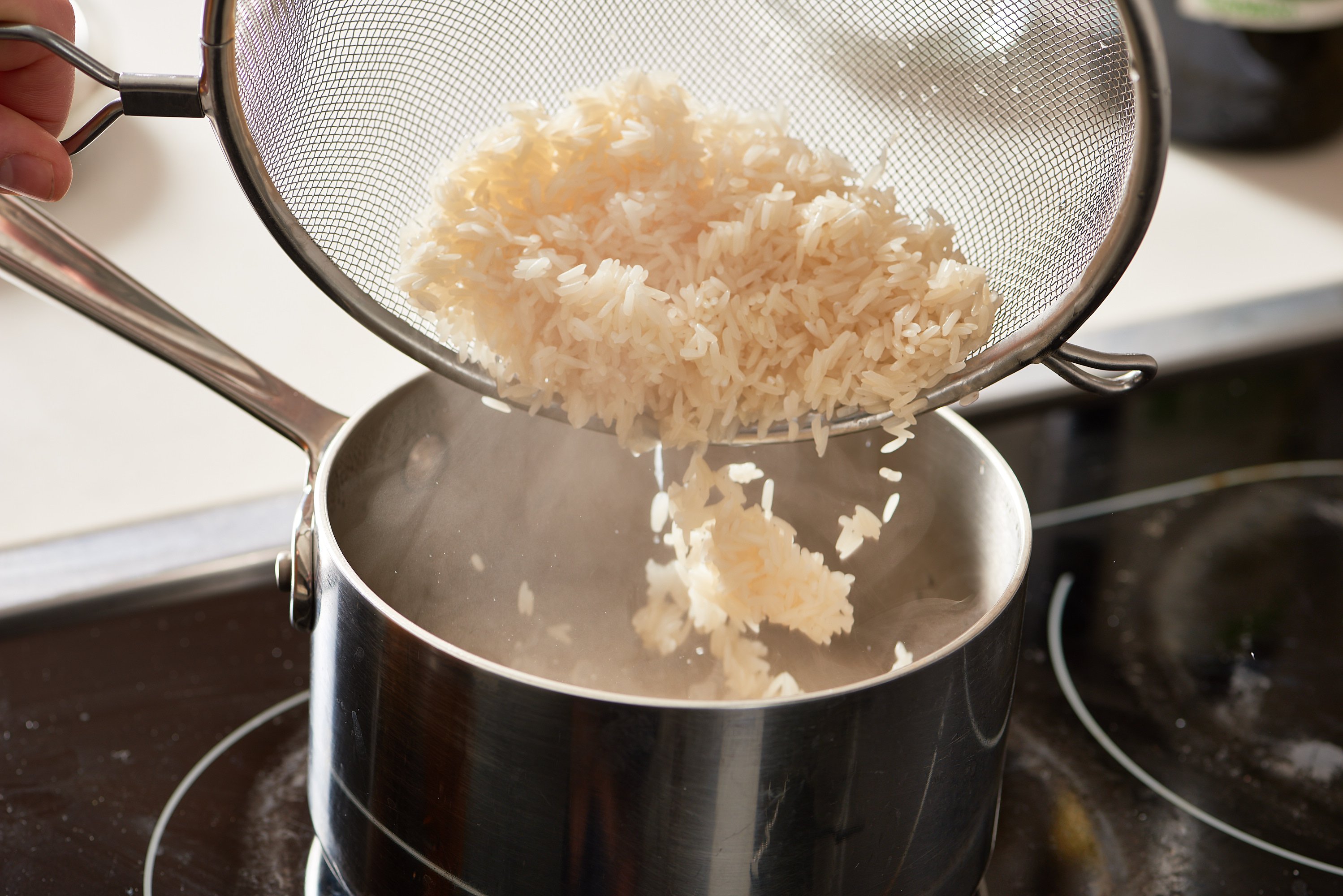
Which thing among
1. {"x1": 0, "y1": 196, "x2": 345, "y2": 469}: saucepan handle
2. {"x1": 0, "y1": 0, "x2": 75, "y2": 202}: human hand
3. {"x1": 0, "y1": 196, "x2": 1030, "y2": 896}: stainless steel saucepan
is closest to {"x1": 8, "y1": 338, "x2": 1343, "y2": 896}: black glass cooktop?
{"x1": 0, "y1": 196, "x2": 1030, "y2": 896}: stainless steel saucepan

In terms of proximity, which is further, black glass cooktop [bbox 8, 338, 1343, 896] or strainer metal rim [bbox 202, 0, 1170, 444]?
black glass cooktop [bbox 8, 338, 1343, 896]

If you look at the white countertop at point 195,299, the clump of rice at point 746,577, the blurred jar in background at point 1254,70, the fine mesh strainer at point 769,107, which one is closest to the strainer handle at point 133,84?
the fine mesh strainer at point 769,107

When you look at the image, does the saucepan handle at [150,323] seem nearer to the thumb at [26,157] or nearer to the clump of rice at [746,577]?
the thumb at [26,157]

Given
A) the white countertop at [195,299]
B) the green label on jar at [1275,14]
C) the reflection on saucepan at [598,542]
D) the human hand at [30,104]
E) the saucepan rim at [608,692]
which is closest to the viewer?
the saucepan rim at [608,692]

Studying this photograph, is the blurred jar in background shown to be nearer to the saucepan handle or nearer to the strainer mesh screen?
the strainer mesh screen

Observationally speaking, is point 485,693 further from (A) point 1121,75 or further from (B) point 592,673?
(A) point 1121,75

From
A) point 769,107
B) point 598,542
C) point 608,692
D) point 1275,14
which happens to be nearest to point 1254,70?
point 1275,14
